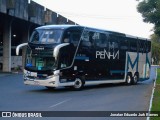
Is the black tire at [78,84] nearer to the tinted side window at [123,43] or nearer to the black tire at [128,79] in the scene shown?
the tinted side window at [123,43]

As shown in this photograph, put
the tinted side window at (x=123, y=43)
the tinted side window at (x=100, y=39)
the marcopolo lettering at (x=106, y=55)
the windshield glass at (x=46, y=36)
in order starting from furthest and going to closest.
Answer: the tinted side window at (x=123, y=43)
the marcopolo lettering at (x=106, y=55)
the tinted side window at (x=100, y=39)
the windshield glass at (x=46, y=36)

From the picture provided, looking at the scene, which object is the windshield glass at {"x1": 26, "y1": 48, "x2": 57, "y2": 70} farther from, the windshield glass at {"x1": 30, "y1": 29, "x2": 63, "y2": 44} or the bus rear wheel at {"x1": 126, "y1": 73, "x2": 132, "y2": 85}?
the bus rear wheel at {"x1": 126, "y1": 73, "x2": 132, "y2": 85}

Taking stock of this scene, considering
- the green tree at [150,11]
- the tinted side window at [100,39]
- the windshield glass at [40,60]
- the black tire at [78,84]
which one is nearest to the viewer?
the windshield glass at [40,60]

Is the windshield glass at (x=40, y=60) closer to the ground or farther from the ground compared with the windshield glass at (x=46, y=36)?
closer to the ground

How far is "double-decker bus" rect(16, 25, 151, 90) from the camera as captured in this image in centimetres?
2036

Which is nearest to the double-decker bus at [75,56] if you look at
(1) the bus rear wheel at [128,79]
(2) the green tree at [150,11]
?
(1) the bus rear wheel at [128,79]

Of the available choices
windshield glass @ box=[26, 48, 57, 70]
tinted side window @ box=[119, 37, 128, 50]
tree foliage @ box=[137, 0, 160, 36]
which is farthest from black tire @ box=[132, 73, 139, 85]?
windshield glass @ box=[26, 48, 57, 70]

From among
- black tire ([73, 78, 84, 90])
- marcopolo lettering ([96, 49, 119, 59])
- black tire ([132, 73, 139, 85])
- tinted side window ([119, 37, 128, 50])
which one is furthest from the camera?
black tire ([132, 73, 139, 85])

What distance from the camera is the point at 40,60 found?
813 inches

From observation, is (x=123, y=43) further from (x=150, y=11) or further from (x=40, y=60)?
(x=40, y=60)

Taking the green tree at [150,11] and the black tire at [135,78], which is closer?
the green tree at [150,11]

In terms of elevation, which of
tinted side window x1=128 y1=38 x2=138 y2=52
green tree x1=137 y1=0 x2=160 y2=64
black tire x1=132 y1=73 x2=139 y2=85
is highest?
A: green tree x1=137 y1=0 x2=160 y2=64

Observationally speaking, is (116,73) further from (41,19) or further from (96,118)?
(41,19)

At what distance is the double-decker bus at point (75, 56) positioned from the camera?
20359mm
